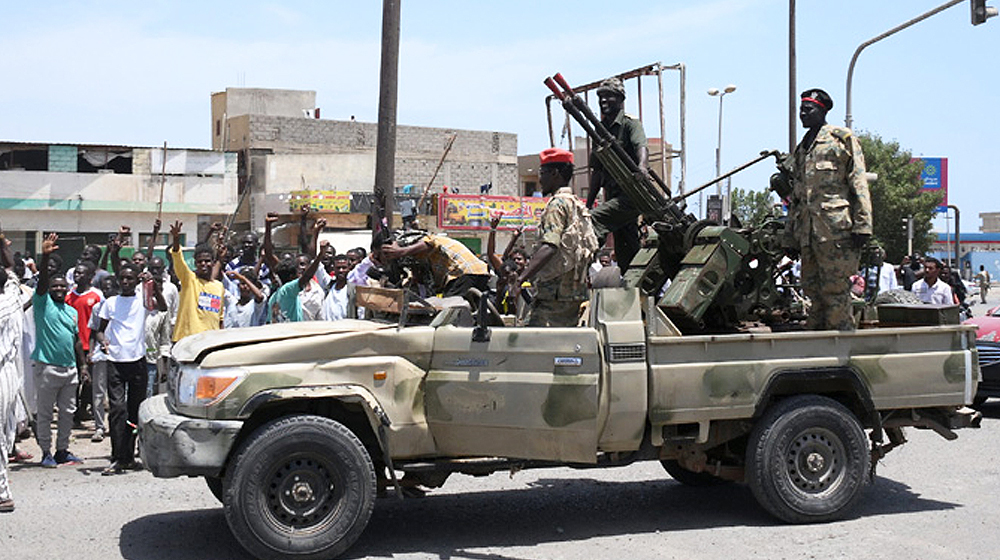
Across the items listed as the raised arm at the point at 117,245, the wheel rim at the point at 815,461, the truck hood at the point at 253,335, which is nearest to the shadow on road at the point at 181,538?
the truck hood at the point at 253,335

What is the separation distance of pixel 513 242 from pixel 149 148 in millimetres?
29009

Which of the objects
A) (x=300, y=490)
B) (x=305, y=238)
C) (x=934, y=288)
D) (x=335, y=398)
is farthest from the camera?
(x=934, y=288)

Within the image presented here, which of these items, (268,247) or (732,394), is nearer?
(732,394)

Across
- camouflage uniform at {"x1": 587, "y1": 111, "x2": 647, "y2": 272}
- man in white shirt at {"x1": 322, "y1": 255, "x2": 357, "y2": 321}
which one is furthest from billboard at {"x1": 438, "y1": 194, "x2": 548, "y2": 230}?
camouflage uniform at {"x1": 587, "y1": 111, "x2": 647, "y2": 272}

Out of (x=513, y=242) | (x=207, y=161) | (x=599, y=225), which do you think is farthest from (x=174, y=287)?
(x=207, y=161)

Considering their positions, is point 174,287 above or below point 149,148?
below

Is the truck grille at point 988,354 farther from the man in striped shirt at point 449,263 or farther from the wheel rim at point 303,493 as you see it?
the wheel rim at point 303,493

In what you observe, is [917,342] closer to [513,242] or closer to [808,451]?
[808,451]

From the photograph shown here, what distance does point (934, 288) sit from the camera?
14141 mm

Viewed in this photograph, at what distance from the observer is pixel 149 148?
37.6 m

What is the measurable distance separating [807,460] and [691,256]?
1636 millimetres

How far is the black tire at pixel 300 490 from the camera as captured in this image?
19.4 feet

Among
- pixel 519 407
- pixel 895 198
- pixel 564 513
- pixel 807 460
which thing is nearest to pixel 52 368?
pixel 564 513

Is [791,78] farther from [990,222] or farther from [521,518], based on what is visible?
[990,222]
